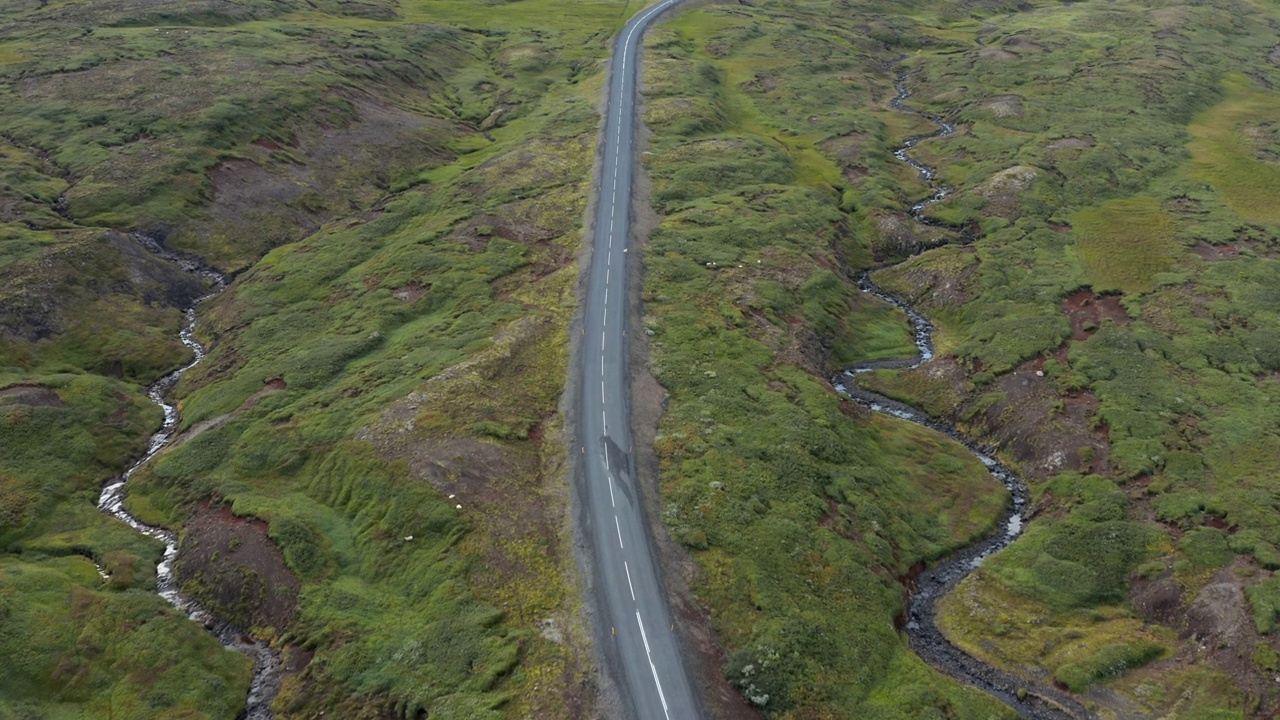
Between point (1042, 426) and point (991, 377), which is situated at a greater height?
point (991, 377)

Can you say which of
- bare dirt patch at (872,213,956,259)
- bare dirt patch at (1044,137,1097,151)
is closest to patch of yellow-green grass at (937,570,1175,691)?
bare dirt patch at (872,213,956,259)

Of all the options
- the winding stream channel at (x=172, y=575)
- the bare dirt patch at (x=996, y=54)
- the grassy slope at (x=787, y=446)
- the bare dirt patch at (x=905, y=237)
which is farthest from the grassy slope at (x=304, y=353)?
the bare dirt patch at (x=996, y=54)

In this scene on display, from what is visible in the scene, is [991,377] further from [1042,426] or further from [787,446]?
[787,446]

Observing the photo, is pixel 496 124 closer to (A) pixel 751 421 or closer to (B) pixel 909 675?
(A) pixel 751 421

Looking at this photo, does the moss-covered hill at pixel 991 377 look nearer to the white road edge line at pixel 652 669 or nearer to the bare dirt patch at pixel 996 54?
the white road edge line at pixel 652 669

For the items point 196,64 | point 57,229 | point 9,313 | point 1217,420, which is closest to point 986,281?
point 1217,420

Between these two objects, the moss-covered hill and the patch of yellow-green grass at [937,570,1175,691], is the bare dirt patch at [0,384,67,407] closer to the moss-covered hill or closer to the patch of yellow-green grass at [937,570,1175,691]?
the moss-covered hill

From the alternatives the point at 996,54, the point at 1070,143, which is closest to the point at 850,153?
the point at 1070,143
